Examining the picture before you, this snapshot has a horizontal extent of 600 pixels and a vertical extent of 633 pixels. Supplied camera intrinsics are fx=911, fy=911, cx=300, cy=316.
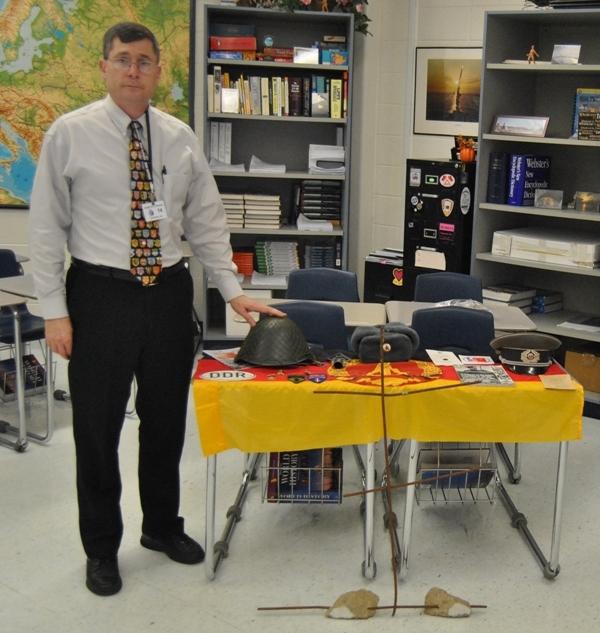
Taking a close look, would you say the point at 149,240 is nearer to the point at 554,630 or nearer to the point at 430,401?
the point at 430,401

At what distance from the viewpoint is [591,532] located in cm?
364

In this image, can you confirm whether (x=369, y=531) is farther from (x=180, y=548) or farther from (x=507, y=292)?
(x=507, y=292)

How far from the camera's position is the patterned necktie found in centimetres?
281

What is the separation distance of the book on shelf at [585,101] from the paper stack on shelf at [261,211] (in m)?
1.96

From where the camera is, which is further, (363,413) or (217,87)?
(217,87)

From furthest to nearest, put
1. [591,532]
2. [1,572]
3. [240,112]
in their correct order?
[240,112] < [591,532] < [1,572]

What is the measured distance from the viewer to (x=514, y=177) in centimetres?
522

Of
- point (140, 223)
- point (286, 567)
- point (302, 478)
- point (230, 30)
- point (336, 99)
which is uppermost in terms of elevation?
point (230, 30)

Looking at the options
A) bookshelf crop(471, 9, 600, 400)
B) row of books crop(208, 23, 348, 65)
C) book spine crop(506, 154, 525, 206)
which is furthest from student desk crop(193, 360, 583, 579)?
row of books crop(208, 23, 348, 65)

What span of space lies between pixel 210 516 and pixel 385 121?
3844 millimetres

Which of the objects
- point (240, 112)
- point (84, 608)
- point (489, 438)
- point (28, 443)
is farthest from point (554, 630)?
point (240, 112)

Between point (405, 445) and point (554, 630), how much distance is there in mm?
1671

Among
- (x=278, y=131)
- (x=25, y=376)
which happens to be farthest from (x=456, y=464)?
(x=278, y=131)

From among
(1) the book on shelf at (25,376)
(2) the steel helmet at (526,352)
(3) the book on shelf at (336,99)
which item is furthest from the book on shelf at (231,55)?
(2) the steel helmet at (526,352)
